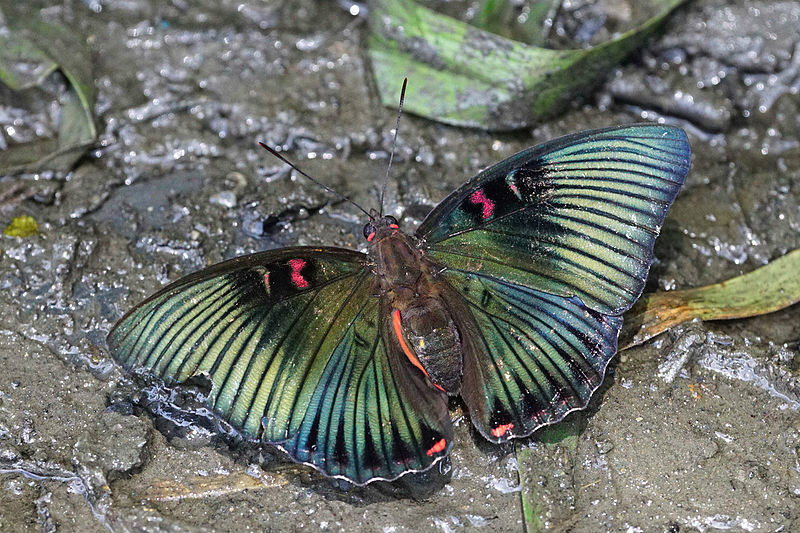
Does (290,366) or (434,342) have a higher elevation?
(434,342)

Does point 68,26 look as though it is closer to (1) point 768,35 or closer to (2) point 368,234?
(2) point 368,234

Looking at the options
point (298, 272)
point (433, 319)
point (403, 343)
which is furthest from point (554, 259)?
point (298, 272)

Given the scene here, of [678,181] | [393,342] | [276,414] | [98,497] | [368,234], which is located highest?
[678,181]

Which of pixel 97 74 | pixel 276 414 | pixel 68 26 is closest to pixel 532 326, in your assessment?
pixel 276 414

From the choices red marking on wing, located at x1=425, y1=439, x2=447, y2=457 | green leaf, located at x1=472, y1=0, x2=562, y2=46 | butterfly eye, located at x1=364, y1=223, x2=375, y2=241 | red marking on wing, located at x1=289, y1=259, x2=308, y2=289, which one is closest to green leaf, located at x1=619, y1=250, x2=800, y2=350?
red marking on wing, located at x1=425, y1=439, x2=447, y2=457

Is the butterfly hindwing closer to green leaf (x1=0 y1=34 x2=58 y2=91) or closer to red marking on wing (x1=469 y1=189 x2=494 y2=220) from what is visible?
red marking on wing (x1=469 y1=189 x2=494 y2=220)

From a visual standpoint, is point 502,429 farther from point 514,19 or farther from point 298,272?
point 514,19

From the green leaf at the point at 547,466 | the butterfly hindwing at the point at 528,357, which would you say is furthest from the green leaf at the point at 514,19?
the green leaf at the point at 547,466

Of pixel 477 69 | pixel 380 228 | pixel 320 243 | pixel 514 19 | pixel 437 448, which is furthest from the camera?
pixel 514 19
